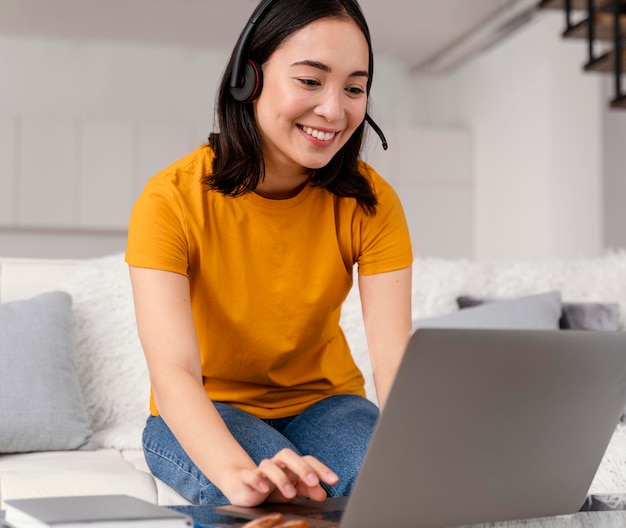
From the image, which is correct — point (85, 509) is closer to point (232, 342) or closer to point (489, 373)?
point (489, 373)

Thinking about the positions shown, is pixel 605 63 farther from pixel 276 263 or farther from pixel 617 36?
pixel 276 263

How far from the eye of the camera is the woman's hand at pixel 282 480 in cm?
81

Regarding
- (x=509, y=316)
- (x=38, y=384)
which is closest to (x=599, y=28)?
(x=509, y=316)

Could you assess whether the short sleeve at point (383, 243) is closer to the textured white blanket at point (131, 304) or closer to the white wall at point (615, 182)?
the textured white blanket at point (131, 304)

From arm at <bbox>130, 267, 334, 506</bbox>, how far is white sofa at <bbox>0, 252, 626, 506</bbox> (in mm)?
290

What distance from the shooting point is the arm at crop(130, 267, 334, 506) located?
2.74 feet

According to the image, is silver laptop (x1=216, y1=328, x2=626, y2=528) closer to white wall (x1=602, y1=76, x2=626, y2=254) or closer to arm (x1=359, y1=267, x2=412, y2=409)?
arm (x1=359, y1=267, x2=412, y2=409)

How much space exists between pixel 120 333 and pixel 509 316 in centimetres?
89

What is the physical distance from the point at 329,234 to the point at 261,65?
308 millimetres

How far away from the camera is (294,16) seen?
119 cm

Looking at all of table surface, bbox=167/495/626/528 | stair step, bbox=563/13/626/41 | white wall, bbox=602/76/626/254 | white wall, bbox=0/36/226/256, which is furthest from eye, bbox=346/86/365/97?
white wall, bbox=602/76/626/254

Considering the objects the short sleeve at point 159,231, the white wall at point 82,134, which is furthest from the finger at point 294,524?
the white wall at point 82,134

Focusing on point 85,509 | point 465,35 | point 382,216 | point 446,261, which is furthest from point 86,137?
point 85,509

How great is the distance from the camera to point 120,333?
194 centimetres
